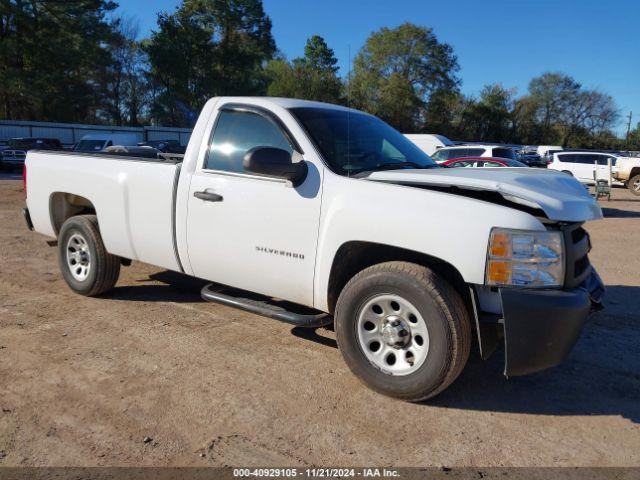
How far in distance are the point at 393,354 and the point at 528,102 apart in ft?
254

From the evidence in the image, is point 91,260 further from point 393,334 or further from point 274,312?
point 393,334

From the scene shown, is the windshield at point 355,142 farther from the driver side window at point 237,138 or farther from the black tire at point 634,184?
the black tire at point 634,184

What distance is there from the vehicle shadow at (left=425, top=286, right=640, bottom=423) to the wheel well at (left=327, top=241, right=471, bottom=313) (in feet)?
2.20

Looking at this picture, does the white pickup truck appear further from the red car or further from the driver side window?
the red car

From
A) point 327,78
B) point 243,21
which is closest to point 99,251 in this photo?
point 327,78

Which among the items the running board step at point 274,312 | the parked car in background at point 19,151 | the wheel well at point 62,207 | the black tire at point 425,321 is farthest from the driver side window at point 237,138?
the parked car in background at point 19,151

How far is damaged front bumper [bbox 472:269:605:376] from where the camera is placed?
3.04 metres

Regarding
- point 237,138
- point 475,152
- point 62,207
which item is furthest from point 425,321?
point 475,152

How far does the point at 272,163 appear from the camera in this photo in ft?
12.1

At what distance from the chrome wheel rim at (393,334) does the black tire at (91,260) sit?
9.66 ft

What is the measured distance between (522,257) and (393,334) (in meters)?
0.93

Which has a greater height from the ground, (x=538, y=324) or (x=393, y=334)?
(x=538, y=324)

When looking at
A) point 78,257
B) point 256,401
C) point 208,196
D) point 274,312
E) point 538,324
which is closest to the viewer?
point 538,324

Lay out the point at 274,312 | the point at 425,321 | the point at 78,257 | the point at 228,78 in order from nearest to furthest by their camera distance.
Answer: the point at 425,321 < the point at 274,312 < the point at 78,257 < the point at 228,78
